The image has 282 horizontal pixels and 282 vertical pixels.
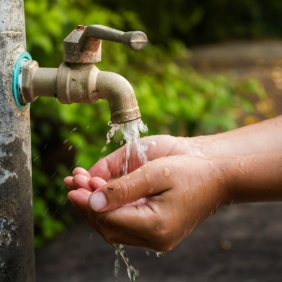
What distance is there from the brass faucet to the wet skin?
16cm

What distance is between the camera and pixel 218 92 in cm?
423

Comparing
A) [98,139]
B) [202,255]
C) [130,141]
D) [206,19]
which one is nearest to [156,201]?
[130,141]

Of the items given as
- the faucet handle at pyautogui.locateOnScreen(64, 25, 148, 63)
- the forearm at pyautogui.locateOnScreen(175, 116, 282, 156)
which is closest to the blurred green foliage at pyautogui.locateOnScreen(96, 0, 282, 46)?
the forearm at pyautogui.locateOnScreen(175, 116, 282, 156)

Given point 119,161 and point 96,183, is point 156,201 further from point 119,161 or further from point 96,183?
point 119,161

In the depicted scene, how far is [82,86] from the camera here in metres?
1.25

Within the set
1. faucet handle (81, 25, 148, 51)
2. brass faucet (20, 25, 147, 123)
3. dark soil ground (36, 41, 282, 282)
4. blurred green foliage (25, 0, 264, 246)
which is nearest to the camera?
faucet handle (81, 25, 148, 51)

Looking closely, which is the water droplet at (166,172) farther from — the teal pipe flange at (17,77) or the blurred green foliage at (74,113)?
the blurred green foliage at (74,113)

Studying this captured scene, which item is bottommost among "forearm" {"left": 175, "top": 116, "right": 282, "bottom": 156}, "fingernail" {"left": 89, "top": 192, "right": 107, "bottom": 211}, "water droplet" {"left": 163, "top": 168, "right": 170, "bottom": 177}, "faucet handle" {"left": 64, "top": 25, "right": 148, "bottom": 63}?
"forearm" {"left": 175, "top": 116, "right": 282, "bottom": 156}

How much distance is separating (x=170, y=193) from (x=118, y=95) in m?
0.26

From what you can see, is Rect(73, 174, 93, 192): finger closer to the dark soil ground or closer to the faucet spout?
the faucet spout

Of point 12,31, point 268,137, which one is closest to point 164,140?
point 268,137

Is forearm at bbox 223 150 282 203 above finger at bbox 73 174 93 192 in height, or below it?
above

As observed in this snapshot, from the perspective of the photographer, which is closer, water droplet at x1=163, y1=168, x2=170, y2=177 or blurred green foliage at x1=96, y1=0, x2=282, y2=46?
water droplet at x1=163, y1=168, x2=170, y2=177

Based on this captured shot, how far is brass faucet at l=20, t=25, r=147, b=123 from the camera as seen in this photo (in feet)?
4.03
